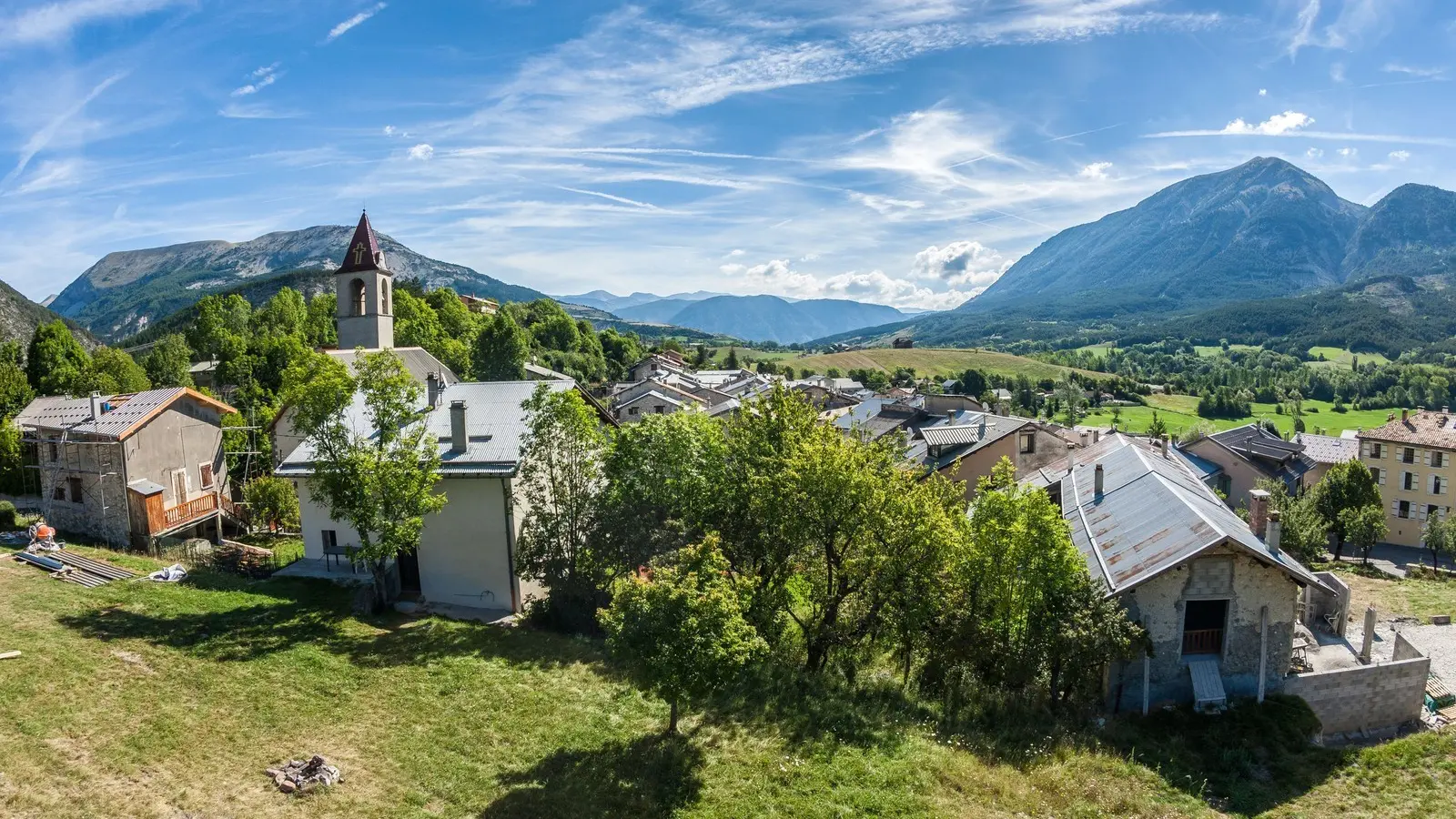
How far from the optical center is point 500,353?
78.7 m

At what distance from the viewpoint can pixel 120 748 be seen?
1440 cm

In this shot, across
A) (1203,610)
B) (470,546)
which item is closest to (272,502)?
(470,546)

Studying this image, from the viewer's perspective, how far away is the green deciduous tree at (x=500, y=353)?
7775cm

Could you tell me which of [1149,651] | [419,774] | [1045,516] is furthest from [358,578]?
[1149,651]

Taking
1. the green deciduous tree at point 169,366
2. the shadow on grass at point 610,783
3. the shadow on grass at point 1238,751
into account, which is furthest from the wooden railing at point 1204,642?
the green deciduous tree at point 169,366

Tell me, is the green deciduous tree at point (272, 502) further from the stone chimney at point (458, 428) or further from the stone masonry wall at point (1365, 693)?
the stone masonry wall at point (1365, 693)

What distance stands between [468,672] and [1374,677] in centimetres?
2744

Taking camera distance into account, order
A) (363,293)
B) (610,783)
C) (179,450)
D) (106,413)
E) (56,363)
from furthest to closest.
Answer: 1. (56,363)
2. (363,293)
3. (179,450)
4. (106,413)
5. (610,783)

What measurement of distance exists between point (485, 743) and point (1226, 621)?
21.5 meters

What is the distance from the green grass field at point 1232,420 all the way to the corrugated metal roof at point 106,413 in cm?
12914

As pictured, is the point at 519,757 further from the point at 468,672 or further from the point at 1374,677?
the point at 1374,677

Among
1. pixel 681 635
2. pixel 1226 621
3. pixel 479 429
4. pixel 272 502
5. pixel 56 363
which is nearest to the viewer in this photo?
pixel 681 635

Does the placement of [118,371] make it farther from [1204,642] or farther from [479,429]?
[1204,642]

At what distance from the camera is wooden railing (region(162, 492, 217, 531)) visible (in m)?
29.4
